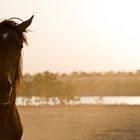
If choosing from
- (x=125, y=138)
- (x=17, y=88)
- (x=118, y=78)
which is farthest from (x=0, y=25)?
(x=118, y=78)

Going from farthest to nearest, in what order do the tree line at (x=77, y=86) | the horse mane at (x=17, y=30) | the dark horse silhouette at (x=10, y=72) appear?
the tree line at (x=77, y=86) → the horse mane at (x=17, y=30) → the dark horse silhouette at (x=10, y=72)

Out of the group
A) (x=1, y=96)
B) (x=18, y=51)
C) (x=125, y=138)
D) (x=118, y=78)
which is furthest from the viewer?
(x=118, y=78)

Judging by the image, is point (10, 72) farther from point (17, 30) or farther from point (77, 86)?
point (77, 86)

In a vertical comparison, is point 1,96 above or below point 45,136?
above

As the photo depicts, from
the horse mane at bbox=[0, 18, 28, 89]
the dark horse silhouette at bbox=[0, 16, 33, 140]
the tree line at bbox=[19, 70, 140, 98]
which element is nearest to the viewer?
the dark horse silhouette at bbox=[0, 16, 33, 140]

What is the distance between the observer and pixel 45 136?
70.7ft

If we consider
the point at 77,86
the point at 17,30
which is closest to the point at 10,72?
the point at 17,30

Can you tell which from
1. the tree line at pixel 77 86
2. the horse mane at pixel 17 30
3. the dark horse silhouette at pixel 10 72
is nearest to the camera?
the dark horse silhouette at pixel 10 72

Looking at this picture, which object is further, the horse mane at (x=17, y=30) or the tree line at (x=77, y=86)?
the tree line at (x=77, y=86)

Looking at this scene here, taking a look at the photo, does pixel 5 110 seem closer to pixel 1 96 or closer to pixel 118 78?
pixel 1 96

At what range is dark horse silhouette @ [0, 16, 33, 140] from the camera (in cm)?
777

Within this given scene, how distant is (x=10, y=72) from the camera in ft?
26.3

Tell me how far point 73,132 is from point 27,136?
2.65 metres

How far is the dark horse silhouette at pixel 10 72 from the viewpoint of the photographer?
7.77 meters
